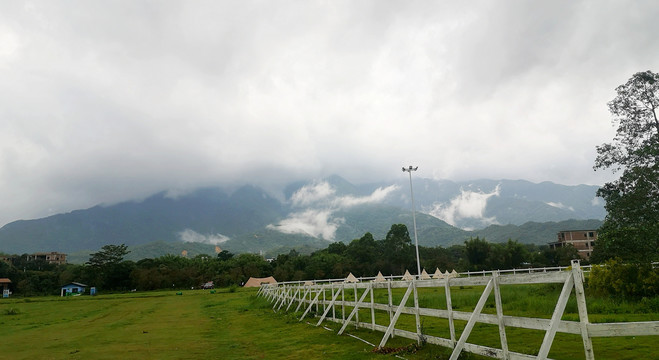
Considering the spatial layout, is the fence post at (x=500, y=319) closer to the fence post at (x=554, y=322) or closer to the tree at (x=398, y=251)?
the fence post at (x=554, y=322)

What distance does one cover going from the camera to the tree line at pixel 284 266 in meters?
87.2

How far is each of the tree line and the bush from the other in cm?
6714

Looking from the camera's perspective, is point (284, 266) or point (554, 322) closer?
point (554, 322)

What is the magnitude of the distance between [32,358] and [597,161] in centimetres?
3748

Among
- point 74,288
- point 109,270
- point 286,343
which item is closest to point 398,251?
point 109,270

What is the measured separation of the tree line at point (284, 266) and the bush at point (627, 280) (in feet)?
220

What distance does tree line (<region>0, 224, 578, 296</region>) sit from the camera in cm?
8725

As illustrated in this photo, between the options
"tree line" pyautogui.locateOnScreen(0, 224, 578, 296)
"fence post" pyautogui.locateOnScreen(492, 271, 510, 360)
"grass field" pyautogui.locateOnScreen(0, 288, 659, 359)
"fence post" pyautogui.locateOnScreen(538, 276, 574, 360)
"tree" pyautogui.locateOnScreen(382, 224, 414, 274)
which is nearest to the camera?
"fence post" pyautogui.locateOnScreen(538, 276, 574, 360)

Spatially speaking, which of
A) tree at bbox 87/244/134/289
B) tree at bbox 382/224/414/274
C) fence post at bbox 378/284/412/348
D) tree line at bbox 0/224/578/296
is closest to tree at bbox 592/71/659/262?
fence post at bbox 378/284/412/348

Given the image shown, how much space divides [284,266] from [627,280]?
94338mm

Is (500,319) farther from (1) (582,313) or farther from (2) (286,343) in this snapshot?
(2) (286,343)

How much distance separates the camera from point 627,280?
56.3ft

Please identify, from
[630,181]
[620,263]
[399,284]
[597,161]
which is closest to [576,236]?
[597,161]

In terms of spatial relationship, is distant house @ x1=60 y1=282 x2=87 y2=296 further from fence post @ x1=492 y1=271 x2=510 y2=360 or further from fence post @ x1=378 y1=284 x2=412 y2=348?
fence post @ x1=492 y1=271 x2=510 y2=360
